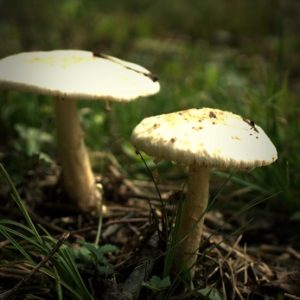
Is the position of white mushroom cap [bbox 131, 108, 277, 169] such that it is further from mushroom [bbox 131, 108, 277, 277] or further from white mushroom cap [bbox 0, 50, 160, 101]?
white mushroom cap [bbox 0, 50, 160, 101]

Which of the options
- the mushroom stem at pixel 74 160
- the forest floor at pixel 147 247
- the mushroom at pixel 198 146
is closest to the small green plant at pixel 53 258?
the forest floor at pixel 147 247

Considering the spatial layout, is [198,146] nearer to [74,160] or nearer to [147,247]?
[147,247]

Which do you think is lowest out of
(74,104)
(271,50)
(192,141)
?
(271,50)

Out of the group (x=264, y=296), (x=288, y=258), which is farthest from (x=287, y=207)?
(x=264, y=296)

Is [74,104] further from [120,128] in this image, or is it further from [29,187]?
[120,128]

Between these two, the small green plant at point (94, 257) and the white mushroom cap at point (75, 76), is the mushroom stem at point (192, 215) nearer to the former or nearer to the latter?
the small green plant at point (94, 257)

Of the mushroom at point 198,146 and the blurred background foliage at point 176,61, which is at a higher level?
the mushroom at point 198,146

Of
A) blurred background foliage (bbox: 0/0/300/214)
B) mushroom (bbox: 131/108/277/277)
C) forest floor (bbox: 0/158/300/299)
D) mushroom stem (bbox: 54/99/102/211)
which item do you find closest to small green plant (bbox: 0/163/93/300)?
forest floor (bbox: 0/158/300/299)
